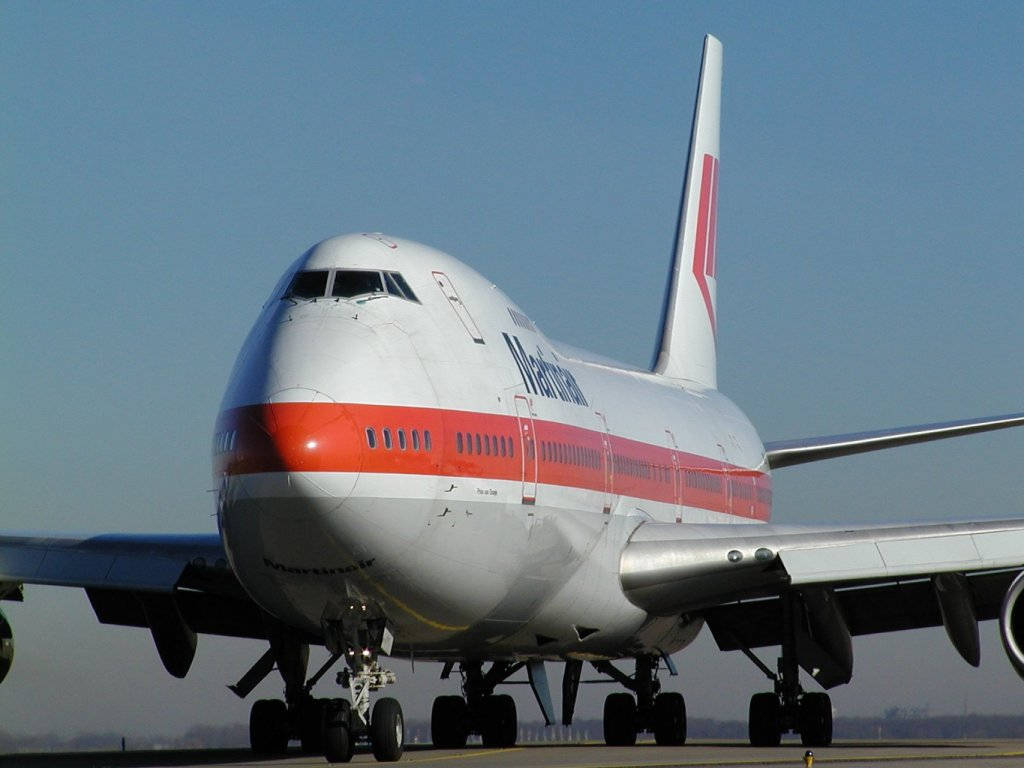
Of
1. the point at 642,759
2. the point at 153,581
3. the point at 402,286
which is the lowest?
the point at 642,759

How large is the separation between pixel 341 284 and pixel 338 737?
13.3ft

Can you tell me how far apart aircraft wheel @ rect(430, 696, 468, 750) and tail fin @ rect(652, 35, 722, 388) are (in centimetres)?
929

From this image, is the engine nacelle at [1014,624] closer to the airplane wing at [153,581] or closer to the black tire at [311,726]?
the black tire at [311,726]

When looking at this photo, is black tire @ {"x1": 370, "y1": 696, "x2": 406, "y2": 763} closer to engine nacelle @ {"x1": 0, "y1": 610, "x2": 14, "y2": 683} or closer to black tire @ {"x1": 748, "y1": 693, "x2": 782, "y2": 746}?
engine nacelle @ {"x1": 0, "y1": 610, "x2": 14, "y2": 683}

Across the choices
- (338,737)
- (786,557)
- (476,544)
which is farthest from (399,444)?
(786,557)

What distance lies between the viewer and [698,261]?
3559cm

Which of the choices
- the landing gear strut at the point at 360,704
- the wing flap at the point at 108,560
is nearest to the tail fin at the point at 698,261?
the wing flap at the point at 108,560

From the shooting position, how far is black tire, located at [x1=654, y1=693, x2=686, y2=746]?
2522cm

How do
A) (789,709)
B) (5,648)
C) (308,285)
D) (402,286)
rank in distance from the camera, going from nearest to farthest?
(308,285)
(402,286)
(5,648)
(789,709)

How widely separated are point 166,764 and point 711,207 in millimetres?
20580

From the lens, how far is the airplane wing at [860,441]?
26859mm

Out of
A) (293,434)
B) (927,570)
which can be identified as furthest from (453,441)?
(927,570)

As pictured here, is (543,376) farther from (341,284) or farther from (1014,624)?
(1014,624)

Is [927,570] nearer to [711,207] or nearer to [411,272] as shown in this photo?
[411,272]
